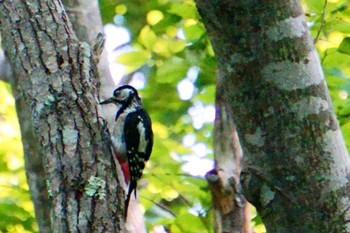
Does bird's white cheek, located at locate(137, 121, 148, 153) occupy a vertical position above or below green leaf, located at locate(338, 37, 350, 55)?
above

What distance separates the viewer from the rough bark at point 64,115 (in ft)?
9.48

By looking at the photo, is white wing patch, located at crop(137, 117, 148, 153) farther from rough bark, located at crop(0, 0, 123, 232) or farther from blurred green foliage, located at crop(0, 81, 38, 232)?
rough bark, located at crop(0, 0, 123, 232)

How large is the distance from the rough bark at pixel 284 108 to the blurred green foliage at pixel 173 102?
1.44 meters

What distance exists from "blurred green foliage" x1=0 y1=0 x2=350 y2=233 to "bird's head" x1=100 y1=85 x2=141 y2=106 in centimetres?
15

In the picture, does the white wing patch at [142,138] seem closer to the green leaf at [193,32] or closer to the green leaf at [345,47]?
the green leaf at [193,32]

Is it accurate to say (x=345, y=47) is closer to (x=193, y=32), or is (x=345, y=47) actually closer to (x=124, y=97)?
(x=193, y=32)

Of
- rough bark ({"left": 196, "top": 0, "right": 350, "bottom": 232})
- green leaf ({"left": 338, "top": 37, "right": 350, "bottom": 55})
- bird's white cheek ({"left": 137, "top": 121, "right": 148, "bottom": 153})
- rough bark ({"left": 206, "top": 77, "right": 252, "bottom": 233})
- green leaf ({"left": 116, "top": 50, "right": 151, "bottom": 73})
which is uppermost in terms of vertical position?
green leaf ({"left": 116, "top": 50, "right": 151, "bottom": 73})

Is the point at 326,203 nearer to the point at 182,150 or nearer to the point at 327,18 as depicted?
the point at 327,18

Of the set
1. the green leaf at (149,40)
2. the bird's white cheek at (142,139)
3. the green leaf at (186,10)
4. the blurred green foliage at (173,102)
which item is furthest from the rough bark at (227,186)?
the green leaf at (149,40)

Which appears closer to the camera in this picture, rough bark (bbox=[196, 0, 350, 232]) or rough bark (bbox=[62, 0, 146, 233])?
rough bark (bbox=[196, 0, 350, 232])

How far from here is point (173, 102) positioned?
6121 mm

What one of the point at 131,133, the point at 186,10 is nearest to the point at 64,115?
the point at 186,10

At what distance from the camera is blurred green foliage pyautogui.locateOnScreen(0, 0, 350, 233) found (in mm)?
4117

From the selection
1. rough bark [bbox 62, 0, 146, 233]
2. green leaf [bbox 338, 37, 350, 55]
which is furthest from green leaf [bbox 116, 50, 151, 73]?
green leaf [bbox 338, 37, 350, 55]
